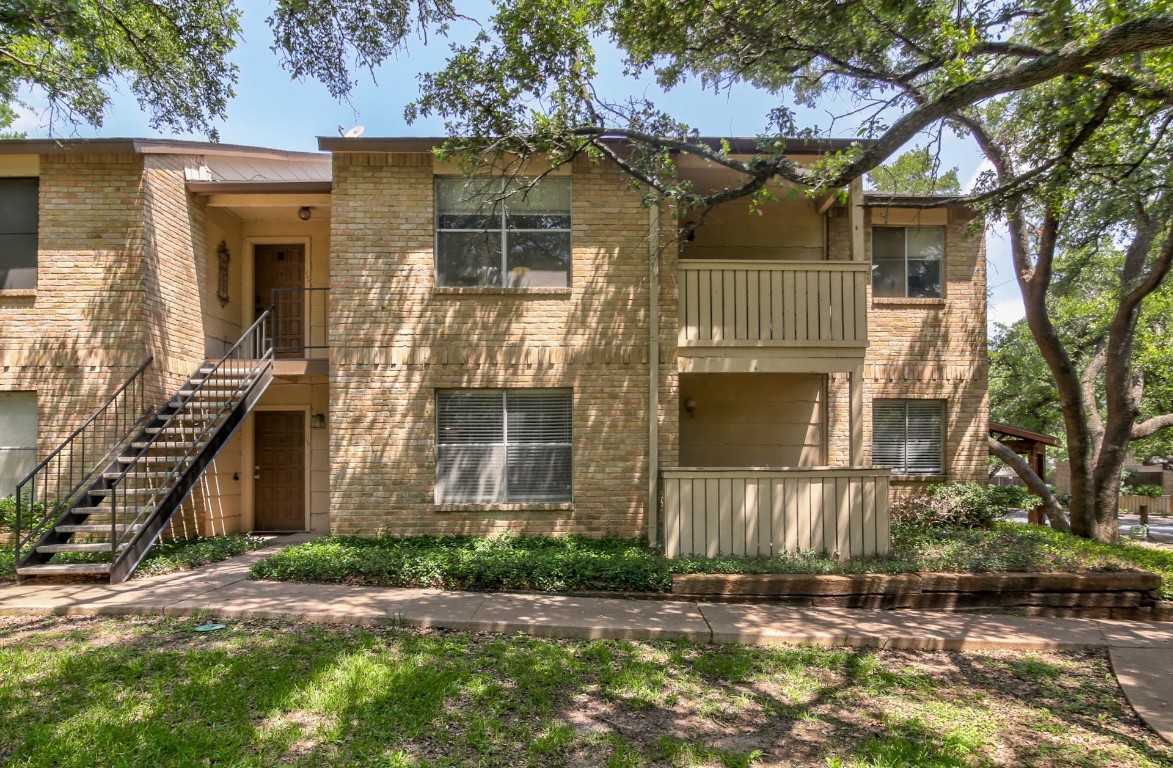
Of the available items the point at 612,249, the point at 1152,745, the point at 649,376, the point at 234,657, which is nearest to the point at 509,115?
the point at 612,249

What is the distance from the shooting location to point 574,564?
24.5 ft

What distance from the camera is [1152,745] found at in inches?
159

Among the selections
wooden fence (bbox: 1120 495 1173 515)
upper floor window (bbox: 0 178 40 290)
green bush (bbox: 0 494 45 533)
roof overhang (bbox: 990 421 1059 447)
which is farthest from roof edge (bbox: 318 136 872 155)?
wooden fence (bbox: 1120 495 1173 515)

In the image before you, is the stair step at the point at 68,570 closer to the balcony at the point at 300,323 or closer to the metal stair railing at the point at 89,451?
the metal stair railing at the point at 89,451

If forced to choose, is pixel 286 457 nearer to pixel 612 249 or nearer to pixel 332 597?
pixel 332 597

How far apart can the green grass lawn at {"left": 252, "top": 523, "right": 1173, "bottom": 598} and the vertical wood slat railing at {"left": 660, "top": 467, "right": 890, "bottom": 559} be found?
→ 0.25m

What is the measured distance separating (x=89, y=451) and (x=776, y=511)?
31.5 feet

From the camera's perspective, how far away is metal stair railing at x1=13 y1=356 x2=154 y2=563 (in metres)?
8.88

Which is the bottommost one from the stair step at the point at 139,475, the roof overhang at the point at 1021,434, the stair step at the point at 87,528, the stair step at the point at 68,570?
the stair step at the point at 68,570

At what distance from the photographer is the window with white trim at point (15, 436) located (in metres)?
9.32

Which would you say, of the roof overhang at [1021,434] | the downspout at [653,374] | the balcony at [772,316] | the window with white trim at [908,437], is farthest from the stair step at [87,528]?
the roof overhang at [1021,434]

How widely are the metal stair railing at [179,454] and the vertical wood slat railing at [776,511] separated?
6.37 meters

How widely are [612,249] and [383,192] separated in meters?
3.42

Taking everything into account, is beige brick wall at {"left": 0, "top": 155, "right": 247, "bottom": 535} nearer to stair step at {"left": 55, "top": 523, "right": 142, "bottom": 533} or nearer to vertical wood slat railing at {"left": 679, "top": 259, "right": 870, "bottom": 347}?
stair step at {"left": 55, "top": 523, "right": 142, "bottom": 533}
